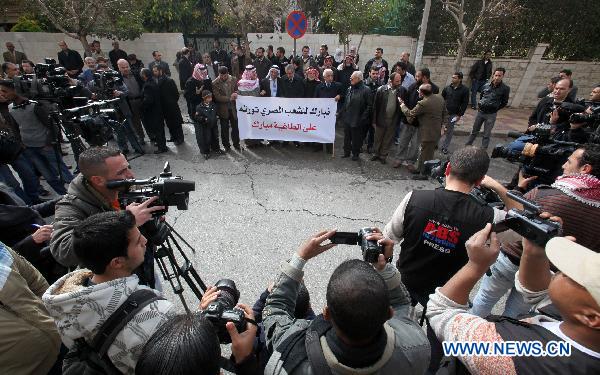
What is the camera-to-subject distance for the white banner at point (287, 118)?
6.76 m

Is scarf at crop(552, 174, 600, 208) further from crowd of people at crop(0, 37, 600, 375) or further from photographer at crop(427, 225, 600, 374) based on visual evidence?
photographer at crop(427, 225, 600, 374)

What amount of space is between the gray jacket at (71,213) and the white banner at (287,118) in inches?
191

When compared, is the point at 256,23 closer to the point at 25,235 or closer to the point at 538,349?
the point at 25,235

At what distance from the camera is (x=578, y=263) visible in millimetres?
1126

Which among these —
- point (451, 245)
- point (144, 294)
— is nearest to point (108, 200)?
point (144, 294)

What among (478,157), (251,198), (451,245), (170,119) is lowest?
(251,198)

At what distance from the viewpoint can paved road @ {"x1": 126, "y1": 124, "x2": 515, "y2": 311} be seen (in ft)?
13.0

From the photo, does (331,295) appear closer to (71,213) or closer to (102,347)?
(102,347)

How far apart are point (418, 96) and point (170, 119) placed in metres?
5.31

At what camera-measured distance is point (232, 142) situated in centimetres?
775

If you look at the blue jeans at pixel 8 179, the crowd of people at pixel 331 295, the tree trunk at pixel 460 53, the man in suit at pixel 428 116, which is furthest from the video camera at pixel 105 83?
the tree trunk at pixel 460 53

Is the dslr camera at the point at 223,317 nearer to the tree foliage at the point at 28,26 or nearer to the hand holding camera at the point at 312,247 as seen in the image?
the hand holding camera at the point at 312,247

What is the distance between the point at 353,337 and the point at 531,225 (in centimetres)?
103

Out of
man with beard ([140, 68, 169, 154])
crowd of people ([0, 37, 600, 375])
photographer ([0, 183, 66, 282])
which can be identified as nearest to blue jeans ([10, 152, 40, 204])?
crowd of people ([0, 37, 600, 375])
